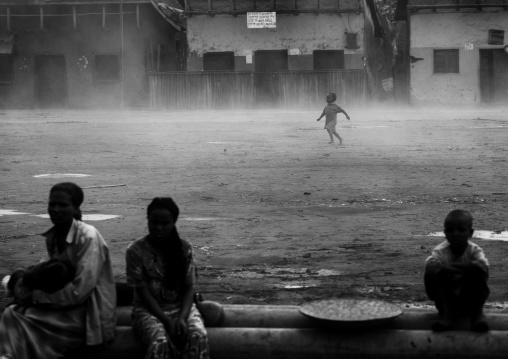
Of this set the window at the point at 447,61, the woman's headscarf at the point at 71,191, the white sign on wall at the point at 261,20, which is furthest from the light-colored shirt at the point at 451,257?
the white sign on wall at the point at 261,20

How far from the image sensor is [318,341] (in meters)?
4.89

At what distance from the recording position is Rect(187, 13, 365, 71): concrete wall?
1484 inches

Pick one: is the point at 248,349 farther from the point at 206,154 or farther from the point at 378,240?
the point at 206,154

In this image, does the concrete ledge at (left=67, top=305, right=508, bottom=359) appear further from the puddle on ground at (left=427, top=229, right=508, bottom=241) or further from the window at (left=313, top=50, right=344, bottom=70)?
the window at (left=313, top=50, right=344, bottom=70)

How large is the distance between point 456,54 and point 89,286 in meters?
33.2

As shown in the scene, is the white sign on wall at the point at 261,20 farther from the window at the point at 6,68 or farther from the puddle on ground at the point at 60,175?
the puddle on ground at the point at 60,175

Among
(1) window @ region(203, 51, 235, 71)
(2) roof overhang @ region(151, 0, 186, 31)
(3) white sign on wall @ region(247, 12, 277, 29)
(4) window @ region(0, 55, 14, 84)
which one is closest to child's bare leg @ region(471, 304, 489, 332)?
(3) white sign on wall @ region(247, 12, 277, 29)

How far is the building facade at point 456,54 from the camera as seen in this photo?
36.2 m

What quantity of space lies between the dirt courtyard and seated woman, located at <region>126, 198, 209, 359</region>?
152cm

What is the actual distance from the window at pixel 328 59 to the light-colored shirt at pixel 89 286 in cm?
3338

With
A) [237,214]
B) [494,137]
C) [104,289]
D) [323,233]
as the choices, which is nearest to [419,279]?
[323,233]

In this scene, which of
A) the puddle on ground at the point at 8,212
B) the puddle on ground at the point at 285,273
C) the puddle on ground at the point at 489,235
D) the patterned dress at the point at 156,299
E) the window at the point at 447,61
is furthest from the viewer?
the window at the point at 447,61

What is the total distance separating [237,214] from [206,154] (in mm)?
7275

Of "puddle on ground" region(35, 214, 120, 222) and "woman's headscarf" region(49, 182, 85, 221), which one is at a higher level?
"woman's headscarf" region(49, 182, 85, 221)
